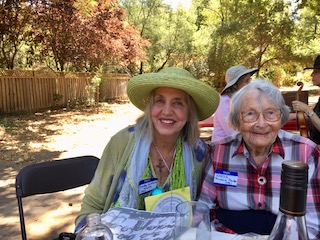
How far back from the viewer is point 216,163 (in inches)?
74.4

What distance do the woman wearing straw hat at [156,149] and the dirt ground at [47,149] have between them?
0.86 m

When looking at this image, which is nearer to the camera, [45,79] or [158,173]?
[158,173]

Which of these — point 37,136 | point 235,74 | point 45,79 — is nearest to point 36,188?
point 235,74

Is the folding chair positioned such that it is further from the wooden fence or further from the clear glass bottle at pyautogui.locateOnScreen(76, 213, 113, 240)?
the wooden fence

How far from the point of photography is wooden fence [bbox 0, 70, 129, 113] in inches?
479

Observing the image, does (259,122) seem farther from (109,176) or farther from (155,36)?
(155,36)

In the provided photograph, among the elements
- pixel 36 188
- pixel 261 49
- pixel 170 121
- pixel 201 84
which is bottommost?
pixel 36 188

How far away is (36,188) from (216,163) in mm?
1246

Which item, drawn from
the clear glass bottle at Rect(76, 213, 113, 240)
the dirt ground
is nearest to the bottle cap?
the clear glass bottle at Rect(76, 213, 113, 240)

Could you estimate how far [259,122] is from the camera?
1.81m

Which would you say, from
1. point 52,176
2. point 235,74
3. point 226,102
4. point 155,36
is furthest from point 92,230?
point 155,36

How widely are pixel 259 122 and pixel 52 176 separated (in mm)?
1467

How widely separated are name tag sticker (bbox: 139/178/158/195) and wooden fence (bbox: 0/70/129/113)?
1127 centimetres

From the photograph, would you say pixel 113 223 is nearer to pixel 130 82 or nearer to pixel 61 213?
pixel 130 82
